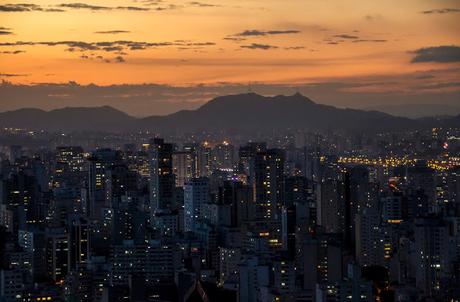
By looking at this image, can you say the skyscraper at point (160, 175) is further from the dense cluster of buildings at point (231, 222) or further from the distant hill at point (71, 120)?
the distant hill at point (71, 120)

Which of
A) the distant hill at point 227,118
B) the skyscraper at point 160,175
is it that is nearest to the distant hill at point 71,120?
the distant hill at point 227,118

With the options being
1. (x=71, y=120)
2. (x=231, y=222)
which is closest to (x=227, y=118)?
(x=71, y=120)

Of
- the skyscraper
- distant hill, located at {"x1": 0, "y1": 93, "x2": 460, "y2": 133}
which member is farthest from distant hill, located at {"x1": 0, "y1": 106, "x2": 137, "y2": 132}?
the skyscraper

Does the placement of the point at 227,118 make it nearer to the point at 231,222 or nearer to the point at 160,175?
the point at 160,175

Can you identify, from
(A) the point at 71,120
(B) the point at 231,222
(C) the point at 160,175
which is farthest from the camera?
(A) the point at 71,120

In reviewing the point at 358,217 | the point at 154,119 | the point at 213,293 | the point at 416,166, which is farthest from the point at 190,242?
the point at 154,119

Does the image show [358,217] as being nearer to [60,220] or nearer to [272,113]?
[60,220]

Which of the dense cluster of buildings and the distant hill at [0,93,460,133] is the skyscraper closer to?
the dense cluster of buildings
